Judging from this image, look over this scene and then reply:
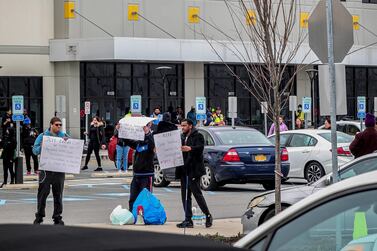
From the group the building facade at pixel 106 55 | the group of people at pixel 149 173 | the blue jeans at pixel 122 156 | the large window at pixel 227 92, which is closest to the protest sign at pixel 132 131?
the group of people at pixel 149 173

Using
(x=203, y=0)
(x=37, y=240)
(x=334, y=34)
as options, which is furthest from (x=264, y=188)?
(x=203, y=0)

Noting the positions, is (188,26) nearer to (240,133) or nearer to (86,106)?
(86,106)

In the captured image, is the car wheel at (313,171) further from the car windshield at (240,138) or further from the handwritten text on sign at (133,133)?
the handwritten text on sign at (133,133)

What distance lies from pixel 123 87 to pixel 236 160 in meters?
25.3

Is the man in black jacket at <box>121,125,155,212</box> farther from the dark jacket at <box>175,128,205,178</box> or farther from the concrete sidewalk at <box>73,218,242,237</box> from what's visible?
the concrete sidewalk at <box>73,218,242,237</box>

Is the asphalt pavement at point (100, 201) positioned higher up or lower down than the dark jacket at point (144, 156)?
lower down

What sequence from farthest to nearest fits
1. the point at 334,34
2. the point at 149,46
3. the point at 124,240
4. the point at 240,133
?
the point at 149,46 → the point at 240,133 → the point at 334,34 → the point at 124,240

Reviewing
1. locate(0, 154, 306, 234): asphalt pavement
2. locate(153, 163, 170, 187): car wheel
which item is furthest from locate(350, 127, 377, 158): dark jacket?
locate(153, 163, 170, 187): car wheel

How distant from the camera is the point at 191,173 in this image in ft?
41.5

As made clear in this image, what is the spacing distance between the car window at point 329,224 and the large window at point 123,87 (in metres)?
37.5

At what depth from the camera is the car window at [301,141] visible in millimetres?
21047

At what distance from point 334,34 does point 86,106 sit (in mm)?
29605

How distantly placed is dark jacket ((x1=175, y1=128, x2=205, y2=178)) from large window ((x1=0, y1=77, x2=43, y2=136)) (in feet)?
95.5

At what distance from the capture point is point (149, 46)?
135ft
